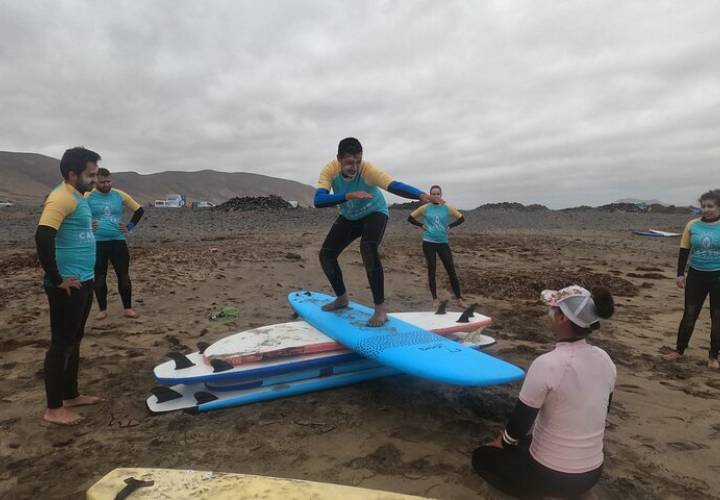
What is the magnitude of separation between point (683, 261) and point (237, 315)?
5.93 m

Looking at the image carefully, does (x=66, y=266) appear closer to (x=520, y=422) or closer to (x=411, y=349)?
(x=411, y=349)

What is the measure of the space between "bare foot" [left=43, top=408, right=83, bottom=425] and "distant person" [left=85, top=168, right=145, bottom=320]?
114 inches

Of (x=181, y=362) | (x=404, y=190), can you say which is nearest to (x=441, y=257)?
(x=404, y=190)

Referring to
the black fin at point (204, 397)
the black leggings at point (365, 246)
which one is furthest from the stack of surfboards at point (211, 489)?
the black leggings at point (365, 246)

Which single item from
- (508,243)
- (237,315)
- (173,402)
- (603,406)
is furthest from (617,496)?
(508,243)

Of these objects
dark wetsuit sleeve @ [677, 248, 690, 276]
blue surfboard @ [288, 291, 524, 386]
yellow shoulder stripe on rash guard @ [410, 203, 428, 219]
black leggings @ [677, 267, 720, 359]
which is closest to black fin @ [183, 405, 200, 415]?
blue surfboard @ [288, 291, 524, 386]

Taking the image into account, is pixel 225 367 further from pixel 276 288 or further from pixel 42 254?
pixel 276 288

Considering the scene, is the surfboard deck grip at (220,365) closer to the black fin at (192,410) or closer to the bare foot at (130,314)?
the black fin at (192,410)

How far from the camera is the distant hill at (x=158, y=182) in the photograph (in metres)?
92.4

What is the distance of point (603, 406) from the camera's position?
2.27m

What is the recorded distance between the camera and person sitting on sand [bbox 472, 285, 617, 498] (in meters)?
2.17

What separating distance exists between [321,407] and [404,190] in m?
2.28

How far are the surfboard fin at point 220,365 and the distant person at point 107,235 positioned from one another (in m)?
2.94

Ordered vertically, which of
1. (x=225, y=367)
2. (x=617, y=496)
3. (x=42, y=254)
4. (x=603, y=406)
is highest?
(x=42, y=254)
